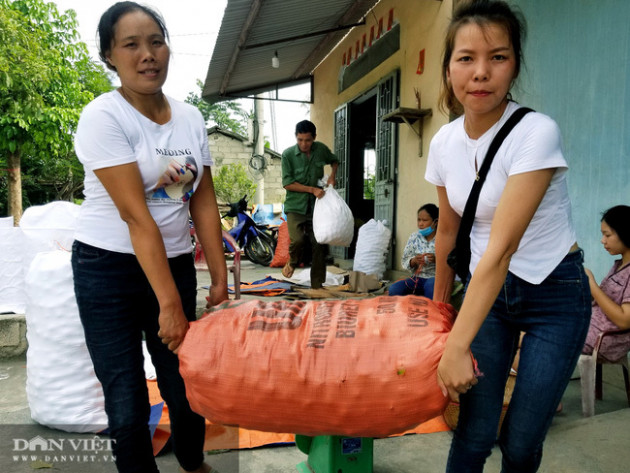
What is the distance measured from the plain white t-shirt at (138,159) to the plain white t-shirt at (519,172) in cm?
84

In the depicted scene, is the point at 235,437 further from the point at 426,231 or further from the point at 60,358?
the point at 426,231

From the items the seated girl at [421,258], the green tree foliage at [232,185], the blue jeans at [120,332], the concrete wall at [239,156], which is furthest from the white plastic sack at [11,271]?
the concrete wall at [239,156]

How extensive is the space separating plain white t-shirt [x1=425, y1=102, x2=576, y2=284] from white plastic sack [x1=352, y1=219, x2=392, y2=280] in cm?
449

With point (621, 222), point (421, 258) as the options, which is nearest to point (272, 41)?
point (421, 258)

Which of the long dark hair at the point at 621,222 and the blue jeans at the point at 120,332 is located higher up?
the long dark hair at the point at 621,222

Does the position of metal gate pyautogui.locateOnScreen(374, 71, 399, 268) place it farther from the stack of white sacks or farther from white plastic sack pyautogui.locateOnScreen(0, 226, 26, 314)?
the stack of white sacks

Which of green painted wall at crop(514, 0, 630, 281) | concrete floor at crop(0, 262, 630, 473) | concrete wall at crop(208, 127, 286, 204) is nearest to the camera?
concrete floor at crop(0, 262, 630, 473)

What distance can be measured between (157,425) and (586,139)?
3.22 metres

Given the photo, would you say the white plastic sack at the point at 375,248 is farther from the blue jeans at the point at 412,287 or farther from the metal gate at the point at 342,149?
the metal gate at the point at 342,149

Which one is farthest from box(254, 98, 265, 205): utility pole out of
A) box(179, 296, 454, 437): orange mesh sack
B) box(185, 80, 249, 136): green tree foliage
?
box(185, 80, 249, 136): green tree foliage

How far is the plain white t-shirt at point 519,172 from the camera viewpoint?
4.05ft

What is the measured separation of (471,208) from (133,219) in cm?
98

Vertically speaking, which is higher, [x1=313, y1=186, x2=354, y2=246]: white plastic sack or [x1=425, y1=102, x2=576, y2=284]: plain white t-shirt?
[x1=425, y1=102, x2=576, y2=284]: plain white t-shirt

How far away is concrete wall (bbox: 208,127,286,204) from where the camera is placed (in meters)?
20.8
